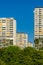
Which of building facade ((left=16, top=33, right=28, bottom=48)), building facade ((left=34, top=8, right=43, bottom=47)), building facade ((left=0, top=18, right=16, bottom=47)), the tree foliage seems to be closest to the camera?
the tree foliage

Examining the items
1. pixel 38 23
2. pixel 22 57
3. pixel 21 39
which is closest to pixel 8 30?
pixel 38 23

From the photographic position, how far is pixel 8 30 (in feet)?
382

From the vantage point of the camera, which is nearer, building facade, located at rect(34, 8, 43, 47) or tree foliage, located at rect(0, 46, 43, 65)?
tree foliage, located at rect(0, 46, 43, 65)

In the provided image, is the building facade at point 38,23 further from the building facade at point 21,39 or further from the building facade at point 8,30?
the building facade at point 21,39

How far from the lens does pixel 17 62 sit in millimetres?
29234

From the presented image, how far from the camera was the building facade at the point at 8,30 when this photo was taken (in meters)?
114

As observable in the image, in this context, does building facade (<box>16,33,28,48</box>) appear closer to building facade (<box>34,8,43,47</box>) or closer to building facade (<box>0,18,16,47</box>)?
building facade (<box>0,18,16,47</box>)

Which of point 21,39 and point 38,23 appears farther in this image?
point 21,39

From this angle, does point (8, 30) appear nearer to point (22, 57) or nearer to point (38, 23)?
point (38, 23)

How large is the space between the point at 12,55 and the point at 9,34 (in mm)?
83802

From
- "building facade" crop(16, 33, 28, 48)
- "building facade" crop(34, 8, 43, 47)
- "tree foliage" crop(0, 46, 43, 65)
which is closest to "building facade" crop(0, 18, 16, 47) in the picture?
"building facade" crop(34, 8, 43, 47)

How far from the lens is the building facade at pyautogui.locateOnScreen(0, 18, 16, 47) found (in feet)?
375

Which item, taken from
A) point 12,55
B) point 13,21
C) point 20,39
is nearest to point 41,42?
point 13,21

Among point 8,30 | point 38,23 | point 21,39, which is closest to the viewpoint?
point 38,23
